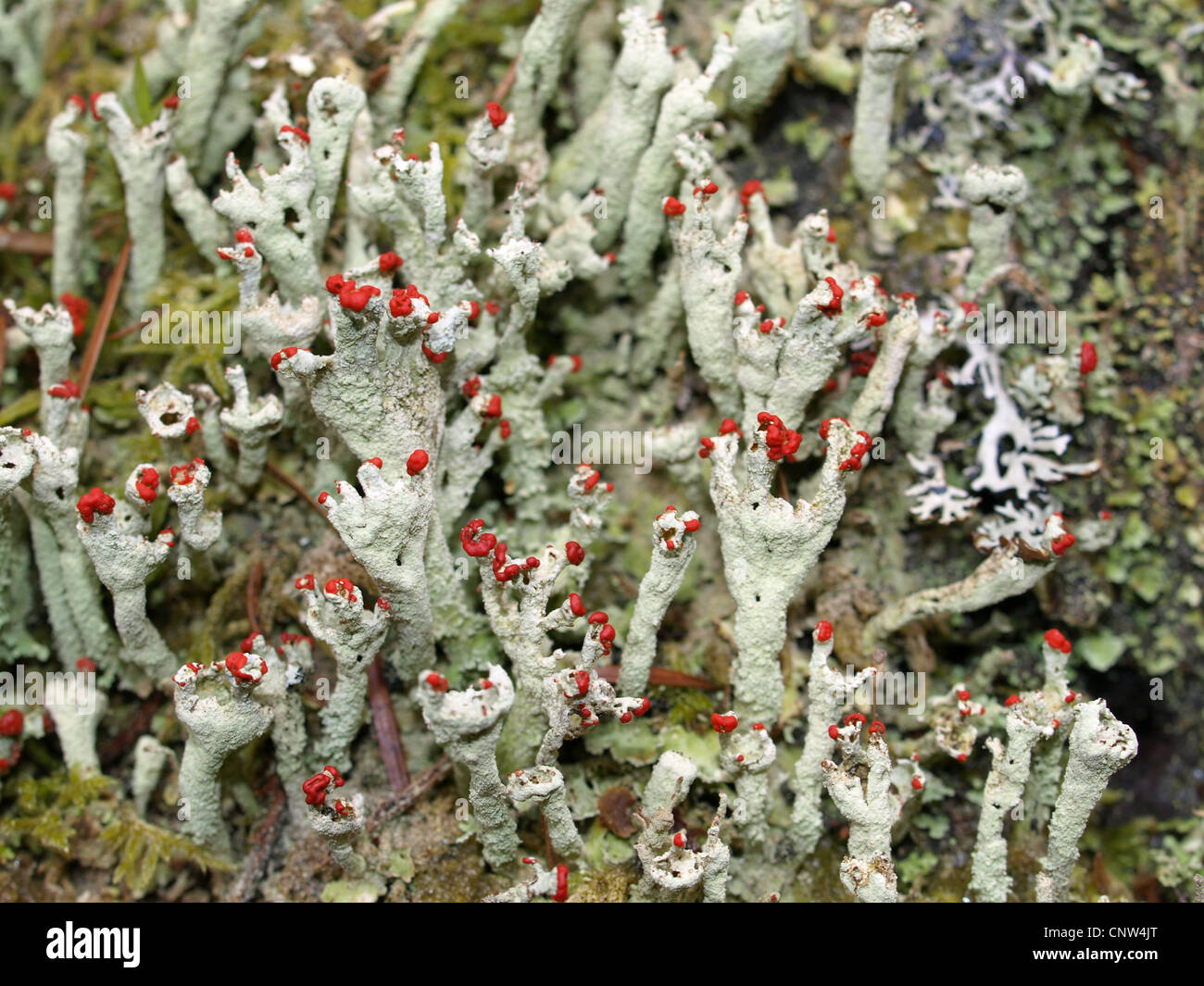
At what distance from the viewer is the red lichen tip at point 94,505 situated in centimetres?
240

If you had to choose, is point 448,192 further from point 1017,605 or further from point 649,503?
point 1017,605

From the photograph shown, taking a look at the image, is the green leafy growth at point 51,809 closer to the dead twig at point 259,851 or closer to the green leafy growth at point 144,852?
the green leafy growth at point 144,852

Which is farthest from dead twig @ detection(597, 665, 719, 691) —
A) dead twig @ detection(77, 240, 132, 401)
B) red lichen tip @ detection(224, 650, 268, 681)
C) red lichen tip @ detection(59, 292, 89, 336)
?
red lichen tip @ detection(59, 292, 89, 336)

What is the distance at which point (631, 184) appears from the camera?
3.10 metres

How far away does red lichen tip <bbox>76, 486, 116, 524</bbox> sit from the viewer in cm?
240

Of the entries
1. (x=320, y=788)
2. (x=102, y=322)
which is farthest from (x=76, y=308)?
(x=320, y=788)

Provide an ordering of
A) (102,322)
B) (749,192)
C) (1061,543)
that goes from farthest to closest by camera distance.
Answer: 1. (102,322)
2. (749,192)
3. (1061,543)

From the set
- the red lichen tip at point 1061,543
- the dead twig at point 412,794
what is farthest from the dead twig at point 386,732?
the red lichen tip at point 1061,543

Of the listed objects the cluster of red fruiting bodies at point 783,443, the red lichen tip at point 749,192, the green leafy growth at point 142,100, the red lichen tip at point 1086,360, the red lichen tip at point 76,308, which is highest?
the green leafy growth at point 142,100

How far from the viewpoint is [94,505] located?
240 centimetres

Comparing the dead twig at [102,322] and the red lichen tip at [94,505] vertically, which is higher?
the dead twig at [102,322]

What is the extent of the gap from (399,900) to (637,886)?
0.61 meters

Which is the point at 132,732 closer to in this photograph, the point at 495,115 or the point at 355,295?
the point at 355,295

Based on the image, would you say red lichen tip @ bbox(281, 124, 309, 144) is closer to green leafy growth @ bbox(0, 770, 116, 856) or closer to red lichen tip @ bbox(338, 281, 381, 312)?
red lichen tip @ bbox(338, 281, 381, 312)
